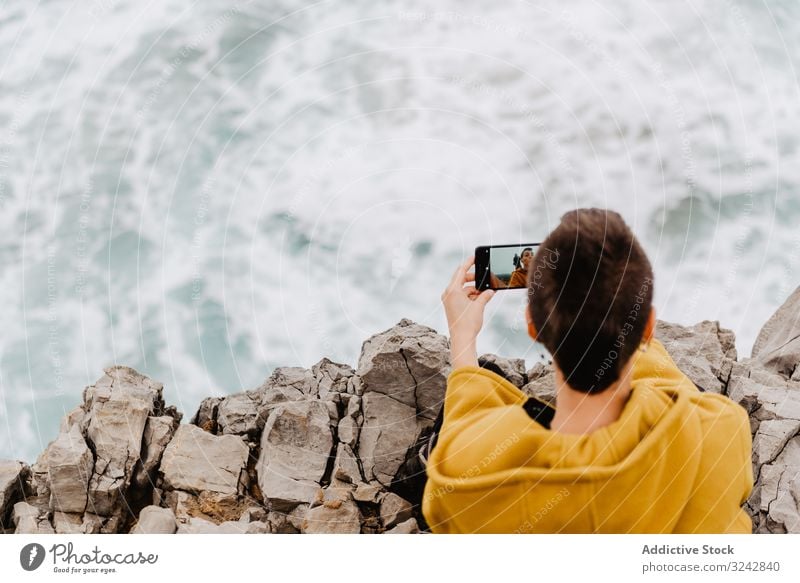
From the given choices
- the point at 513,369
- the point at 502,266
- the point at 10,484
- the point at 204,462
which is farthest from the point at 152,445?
the point at 502,266

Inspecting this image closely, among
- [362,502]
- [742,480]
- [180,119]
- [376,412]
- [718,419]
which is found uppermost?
[180,119]

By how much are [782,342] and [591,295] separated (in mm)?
8295

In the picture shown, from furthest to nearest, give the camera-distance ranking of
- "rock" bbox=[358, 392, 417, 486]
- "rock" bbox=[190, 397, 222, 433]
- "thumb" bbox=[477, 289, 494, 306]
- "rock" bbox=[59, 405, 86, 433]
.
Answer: "rock" bbox=[190, 397, 222, 433], "rock" bbox=[59, 405, 86, 433], "rock" bbox=[358, 392, 417, 486], "thumb" bbox=[477, 289, 494, 306]

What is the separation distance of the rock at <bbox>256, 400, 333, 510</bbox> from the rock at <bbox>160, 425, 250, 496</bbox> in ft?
0.99

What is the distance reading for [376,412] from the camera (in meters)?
8.07

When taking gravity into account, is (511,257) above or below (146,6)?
below

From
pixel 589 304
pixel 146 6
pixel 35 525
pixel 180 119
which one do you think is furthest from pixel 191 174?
pixel 589 304

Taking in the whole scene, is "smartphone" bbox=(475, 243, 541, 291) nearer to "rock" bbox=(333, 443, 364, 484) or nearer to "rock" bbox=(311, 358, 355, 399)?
"rock" bbox=(333, 443, 364, 484)

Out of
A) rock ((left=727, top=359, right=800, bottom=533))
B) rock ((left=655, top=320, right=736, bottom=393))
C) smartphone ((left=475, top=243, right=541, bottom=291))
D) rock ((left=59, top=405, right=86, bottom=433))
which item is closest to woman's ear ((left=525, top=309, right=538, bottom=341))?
smartphone ((left=475, top=243, right=541, bottom=291))

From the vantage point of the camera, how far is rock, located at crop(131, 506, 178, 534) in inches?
257

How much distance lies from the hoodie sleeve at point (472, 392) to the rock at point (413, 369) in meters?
5.65

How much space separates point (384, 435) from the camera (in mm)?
7914
